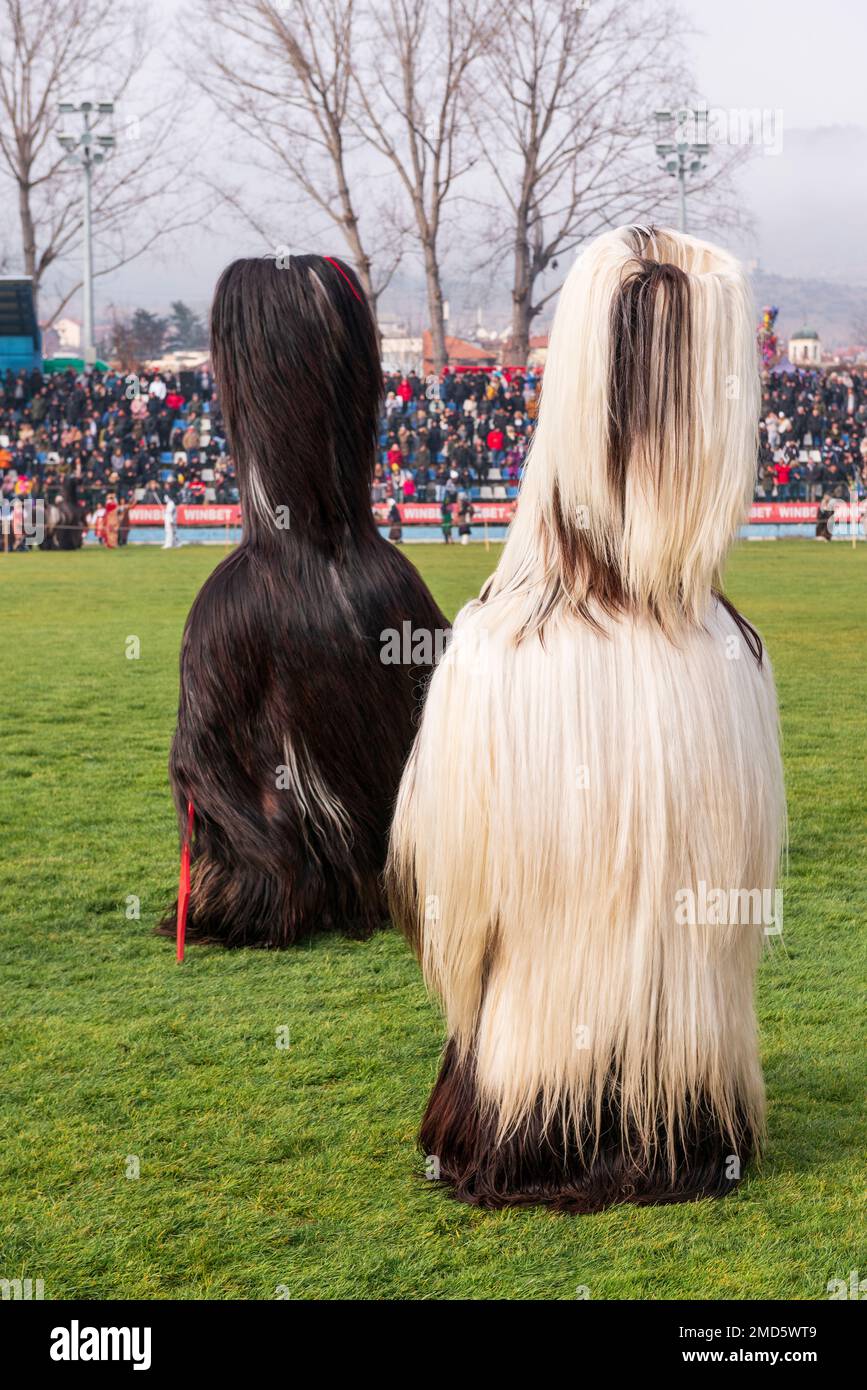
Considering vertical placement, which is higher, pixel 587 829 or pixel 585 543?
pixel 585 543

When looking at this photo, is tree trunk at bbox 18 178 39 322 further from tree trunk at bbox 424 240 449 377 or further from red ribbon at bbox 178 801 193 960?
red ribbon at bbox 178 801 193 960

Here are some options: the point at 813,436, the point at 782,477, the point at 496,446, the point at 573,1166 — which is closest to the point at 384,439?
the point at 496,446

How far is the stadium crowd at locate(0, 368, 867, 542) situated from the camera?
36.2m

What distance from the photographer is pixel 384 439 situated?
38312 millimetres

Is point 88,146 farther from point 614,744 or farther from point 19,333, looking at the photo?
point 614,744

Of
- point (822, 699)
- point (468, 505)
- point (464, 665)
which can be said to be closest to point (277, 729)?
point (464, 665)

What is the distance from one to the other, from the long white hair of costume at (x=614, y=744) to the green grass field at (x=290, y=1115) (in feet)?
1.09

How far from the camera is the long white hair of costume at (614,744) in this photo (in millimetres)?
2969

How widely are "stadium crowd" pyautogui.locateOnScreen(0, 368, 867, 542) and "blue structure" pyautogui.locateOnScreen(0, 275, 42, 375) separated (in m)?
0.75

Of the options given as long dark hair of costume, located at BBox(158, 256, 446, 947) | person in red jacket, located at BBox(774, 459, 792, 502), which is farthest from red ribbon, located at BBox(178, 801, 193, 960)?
person in red jacket, located at BBox(774, 459, 792, 502)

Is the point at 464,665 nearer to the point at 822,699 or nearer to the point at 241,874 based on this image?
the point at 241,874

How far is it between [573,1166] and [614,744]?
102 centimetres

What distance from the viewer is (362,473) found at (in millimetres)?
5348

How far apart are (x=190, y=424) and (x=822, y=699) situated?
1147 inches
